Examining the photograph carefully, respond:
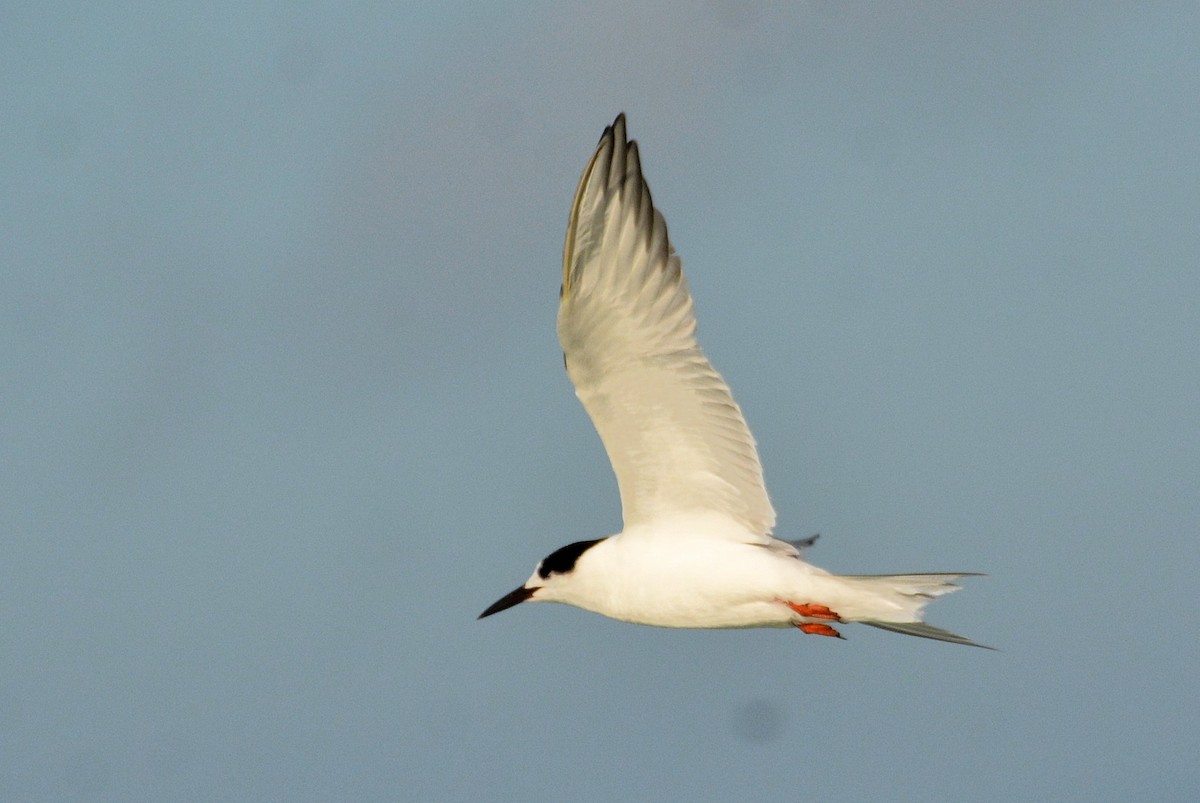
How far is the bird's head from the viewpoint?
1019 cm

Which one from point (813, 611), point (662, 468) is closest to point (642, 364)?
point (662, 468)

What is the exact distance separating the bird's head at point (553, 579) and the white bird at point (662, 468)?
0.05 feet

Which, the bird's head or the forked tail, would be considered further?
the bird's head

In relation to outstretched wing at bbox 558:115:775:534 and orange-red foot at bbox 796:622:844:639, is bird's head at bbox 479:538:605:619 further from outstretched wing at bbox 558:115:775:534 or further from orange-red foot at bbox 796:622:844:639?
orange-red foot at bbox 796:622:844:639

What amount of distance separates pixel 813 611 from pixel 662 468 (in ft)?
4.40

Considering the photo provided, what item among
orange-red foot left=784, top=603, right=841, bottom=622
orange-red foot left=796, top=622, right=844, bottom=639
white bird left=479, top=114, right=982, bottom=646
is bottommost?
orange-red foot left=796, top=622, right=844, bottom=639

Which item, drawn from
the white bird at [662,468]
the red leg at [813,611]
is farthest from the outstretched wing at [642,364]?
the red leg at [813,611]

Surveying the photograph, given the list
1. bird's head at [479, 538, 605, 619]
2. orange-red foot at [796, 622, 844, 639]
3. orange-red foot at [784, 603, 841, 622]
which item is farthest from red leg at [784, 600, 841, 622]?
bird's head at [479, 538, 605, 619]

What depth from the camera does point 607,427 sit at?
9297 millimetres

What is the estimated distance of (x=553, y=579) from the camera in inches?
408

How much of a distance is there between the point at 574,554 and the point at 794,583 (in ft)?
5.51

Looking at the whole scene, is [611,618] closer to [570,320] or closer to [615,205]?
[570,320]

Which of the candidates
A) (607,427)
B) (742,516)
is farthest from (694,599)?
(607,427)

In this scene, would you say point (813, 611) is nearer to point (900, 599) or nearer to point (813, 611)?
point (813, 611)
